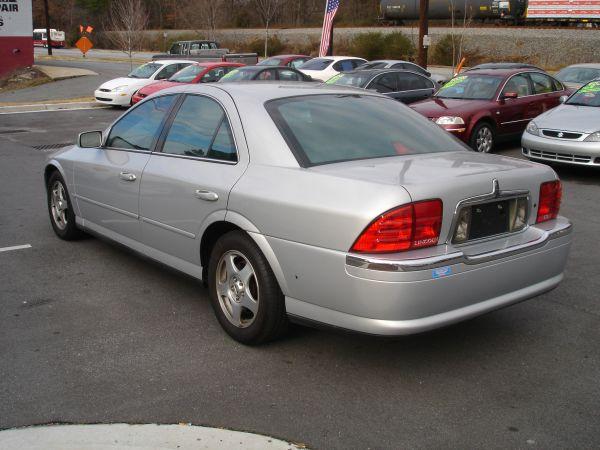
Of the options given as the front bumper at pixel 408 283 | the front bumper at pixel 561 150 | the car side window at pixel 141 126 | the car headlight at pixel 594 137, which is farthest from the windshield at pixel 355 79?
the front bumper at pixel 408 283

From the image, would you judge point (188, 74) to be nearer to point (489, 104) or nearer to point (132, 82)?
point (132, 82)

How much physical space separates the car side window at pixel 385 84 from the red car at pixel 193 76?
5.88 metres

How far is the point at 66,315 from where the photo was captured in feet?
16.0

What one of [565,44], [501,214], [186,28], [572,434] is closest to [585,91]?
[501,214]

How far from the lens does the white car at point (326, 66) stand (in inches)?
875

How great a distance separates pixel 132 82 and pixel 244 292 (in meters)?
18.5

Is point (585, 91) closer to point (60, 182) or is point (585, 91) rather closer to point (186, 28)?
point (60, 182)

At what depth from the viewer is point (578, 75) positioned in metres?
17.9

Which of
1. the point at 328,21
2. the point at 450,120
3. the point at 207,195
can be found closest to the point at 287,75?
the point at 450,120

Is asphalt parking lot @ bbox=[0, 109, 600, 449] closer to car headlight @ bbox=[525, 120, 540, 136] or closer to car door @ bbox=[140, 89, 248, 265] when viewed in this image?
car door @ bbox=[140, 89, 248, 265]

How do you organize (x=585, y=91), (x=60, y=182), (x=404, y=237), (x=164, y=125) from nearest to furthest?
1. (x=404, y=237)
2. (x=164, y=125)
3. (x=60, y=182)
4. (x=585, y=91)

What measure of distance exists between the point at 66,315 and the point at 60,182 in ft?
6.88

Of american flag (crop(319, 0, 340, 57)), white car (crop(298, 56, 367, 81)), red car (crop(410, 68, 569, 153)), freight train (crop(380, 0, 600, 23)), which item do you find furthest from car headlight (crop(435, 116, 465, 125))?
freight train (crop(380, 0, 600, 23))

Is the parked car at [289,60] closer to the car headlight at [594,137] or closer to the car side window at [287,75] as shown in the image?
the car side window at [287,75]
